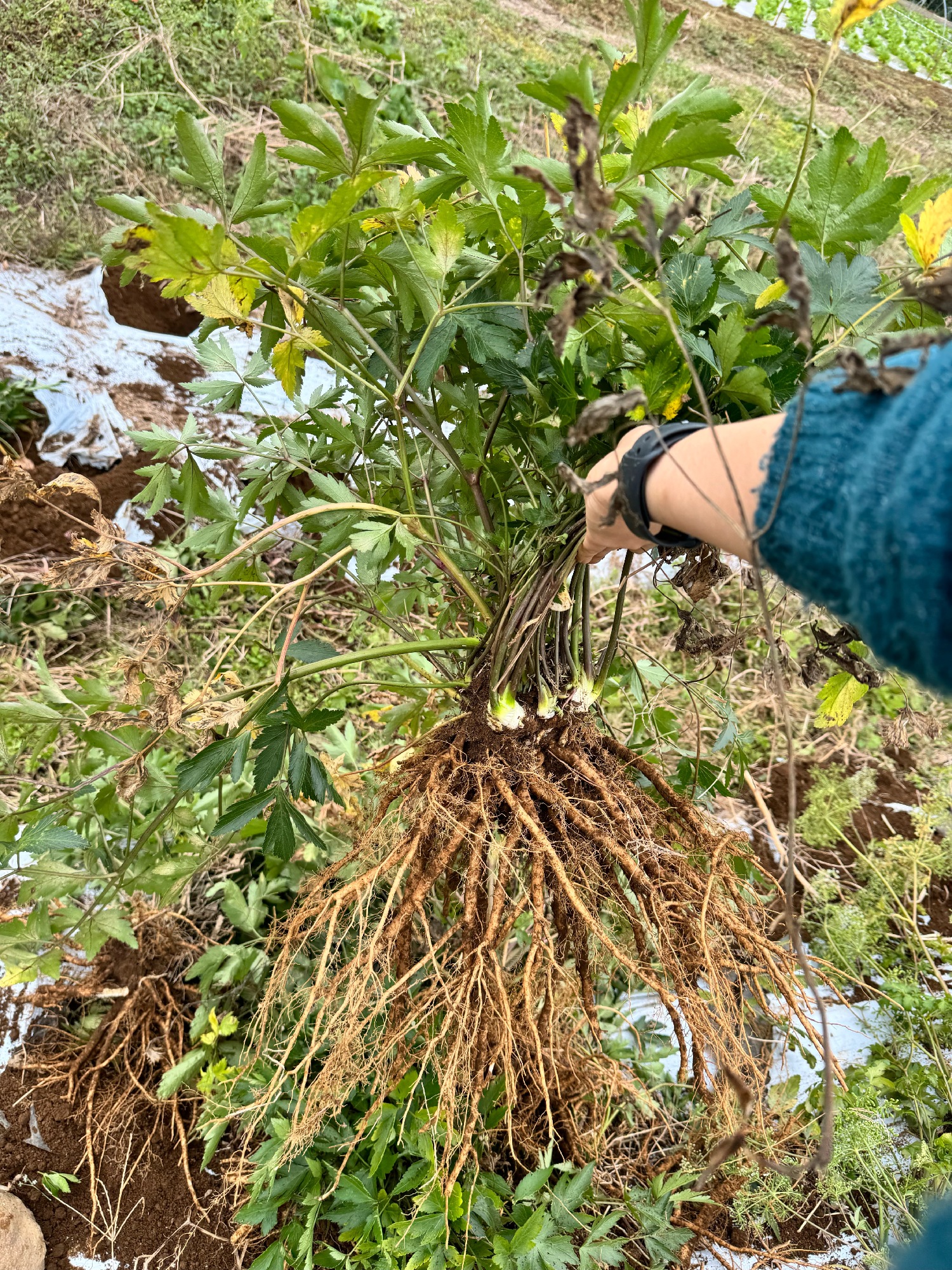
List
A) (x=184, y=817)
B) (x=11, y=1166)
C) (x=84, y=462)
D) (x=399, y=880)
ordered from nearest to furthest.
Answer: (x=399, y=880) < (x=184, y=817) < (x=11, y=1166) < (x=84, y=462)

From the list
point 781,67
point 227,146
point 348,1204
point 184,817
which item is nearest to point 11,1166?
point 348,1204

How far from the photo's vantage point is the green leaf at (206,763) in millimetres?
971

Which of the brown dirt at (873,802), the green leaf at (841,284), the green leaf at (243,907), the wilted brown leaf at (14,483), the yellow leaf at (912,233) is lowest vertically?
the green leaf at (243,907)

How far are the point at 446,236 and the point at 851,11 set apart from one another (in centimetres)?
42

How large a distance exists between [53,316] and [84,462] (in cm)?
57

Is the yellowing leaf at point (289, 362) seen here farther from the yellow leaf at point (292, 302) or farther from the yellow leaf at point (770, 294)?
the yellow leaf at point (770, 294)

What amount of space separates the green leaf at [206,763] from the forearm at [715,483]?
59 cm

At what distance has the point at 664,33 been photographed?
31.6 inches

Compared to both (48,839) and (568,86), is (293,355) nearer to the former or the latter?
(568,86)

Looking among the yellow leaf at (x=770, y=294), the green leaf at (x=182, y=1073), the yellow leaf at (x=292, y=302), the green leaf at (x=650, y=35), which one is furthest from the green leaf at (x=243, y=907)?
the green leaf at (x=650, y=35)

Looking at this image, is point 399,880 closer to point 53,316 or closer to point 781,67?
point 53,316

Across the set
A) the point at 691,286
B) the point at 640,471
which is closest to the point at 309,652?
the point at 640,471

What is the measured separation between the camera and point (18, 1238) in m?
1.26

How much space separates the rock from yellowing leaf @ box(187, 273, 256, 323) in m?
1.44
